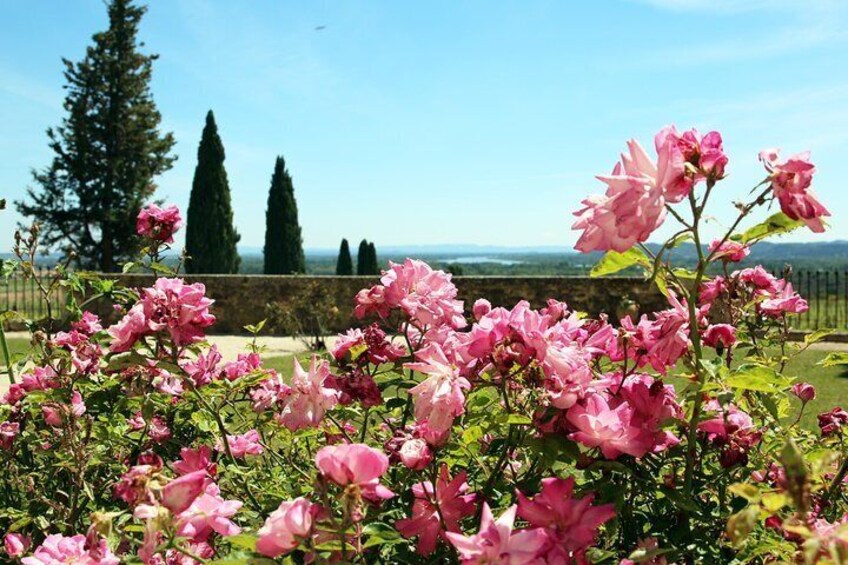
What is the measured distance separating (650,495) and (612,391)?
1.15ft

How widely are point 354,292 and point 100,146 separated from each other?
18612mm

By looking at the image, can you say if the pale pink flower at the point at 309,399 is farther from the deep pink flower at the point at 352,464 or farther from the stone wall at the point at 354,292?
the stone wall at the point at 354,292

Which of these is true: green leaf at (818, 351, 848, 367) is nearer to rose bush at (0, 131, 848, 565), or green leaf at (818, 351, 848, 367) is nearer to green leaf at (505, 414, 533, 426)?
rose bush at (0, 131, 848, 565)

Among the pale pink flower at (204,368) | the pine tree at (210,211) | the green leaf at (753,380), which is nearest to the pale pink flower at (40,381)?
the pale pink flower at (204,368)

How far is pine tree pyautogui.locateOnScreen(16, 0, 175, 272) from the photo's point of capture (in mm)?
26797

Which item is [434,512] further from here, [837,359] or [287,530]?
[837,359]

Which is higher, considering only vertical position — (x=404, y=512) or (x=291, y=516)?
(x=291, y=516)

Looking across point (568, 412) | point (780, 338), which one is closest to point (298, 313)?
point (780, 338)

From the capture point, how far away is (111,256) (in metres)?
26.5

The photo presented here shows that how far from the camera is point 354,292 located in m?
12.1

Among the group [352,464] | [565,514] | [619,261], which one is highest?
[619,261]

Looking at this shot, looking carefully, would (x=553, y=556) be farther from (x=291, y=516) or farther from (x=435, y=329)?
(x=435, y=329)

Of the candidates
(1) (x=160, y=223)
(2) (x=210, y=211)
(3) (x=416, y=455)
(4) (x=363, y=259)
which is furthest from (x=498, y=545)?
(2) (x=210, y=211)

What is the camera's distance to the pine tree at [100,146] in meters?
26.8
